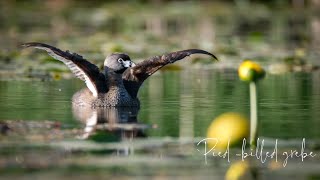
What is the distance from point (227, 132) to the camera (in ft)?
30.0

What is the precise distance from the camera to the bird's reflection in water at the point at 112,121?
9766 mm

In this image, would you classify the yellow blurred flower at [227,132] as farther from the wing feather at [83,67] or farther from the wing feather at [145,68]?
the wing feather at [145,68]

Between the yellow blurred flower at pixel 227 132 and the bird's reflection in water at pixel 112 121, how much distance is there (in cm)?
67

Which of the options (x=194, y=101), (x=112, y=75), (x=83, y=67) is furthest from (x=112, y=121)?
→ (x=194, y=101)

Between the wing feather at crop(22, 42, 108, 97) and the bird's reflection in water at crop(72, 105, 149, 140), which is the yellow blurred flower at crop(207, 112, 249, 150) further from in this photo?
the wing feather at crop(22, 42, 108, 97)

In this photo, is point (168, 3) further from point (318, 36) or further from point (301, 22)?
point (318, 36)

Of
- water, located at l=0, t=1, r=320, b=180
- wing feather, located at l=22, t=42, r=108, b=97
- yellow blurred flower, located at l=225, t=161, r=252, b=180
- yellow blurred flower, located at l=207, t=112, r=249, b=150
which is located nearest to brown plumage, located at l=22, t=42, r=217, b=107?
wing feather, located at l=22, t=42, r=108, b=97

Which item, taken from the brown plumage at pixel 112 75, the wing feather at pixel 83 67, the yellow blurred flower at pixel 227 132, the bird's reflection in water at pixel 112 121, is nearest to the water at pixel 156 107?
the bird's reflection in water at pixel 112 121

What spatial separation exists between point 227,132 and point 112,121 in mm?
1960

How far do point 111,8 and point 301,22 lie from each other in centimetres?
860

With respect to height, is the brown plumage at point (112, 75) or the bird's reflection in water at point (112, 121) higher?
the brown plumage at point (112, 75)

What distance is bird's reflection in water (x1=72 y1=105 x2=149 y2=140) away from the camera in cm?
977

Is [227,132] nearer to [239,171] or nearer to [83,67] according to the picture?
[239,171]

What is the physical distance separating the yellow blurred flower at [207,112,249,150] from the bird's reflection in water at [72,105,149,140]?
67cm
